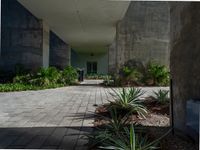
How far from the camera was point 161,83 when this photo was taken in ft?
50.1

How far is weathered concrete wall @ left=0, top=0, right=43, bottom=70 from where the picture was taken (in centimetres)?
1391

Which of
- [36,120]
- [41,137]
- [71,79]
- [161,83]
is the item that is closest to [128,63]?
[161,83]

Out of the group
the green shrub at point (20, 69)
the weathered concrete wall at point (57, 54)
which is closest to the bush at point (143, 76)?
the green shrub at point (20, 69)

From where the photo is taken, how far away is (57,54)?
2341 centimetres

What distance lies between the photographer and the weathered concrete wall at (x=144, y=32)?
634 inches

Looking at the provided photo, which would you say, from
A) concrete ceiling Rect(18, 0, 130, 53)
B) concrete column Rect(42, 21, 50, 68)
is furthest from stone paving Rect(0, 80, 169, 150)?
concrete column Rect(42, 21, 50, 68)

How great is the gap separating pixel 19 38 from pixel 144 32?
6.93 meters

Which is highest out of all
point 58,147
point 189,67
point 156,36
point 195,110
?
point 156,36

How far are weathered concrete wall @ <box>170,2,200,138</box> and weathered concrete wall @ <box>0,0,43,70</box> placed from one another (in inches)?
422

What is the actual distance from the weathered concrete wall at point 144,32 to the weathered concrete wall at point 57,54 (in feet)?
27.4

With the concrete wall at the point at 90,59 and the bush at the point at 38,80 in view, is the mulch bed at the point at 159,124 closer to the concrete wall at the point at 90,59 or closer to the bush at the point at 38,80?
the bush at the point at 38,80

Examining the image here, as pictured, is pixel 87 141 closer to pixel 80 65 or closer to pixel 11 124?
pixel 11 124

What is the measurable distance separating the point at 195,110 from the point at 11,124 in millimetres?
3247

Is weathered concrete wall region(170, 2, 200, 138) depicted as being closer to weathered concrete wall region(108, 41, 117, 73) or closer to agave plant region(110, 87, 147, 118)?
agave plant region(110, 87, 147, 118)
